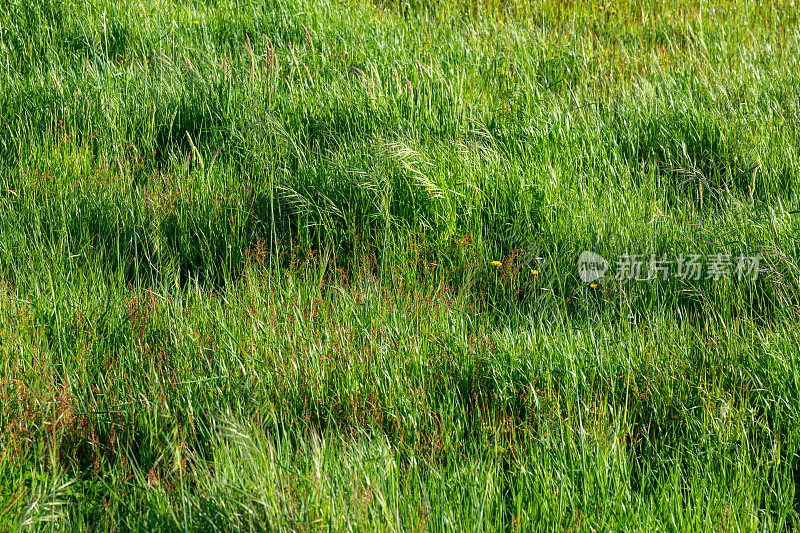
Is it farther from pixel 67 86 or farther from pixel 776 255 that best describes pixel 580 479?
pixel 67 86

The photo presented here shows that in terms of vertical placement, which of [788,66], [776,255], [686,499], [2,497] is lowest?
[686,499]

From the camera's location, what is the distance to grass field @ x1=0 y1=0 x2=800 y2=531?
1.87m

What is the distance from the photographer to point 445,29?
470cm

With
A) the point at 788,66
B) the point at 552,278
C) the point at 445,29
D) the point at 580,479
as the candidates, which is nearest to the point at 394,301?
the point at 552,278

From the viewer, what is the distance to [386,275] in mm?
2832

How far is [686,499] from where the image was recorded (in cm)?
190

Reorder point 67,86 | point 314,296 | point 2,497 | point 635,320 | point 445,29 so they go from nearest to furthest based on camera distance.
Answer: point 2,497 < point 635,320 < point 314,296 < point 67,86 < point 445,29

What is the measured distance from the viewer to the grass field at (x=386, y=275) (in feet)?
6.15

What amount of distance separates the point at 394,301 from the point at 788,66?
9.88ft

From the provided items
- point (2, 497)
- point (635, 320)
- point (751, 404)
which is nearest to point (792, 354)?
point (751, 404)

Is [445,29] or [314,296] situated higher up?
[445,29]

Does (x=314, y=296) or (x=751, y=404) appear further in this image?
(x=314, y=296)

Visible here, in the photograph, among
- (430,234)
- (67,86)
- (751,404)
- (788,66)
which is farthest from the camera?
(788,66)

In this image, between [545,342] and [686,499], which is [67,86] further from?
[686,499]
